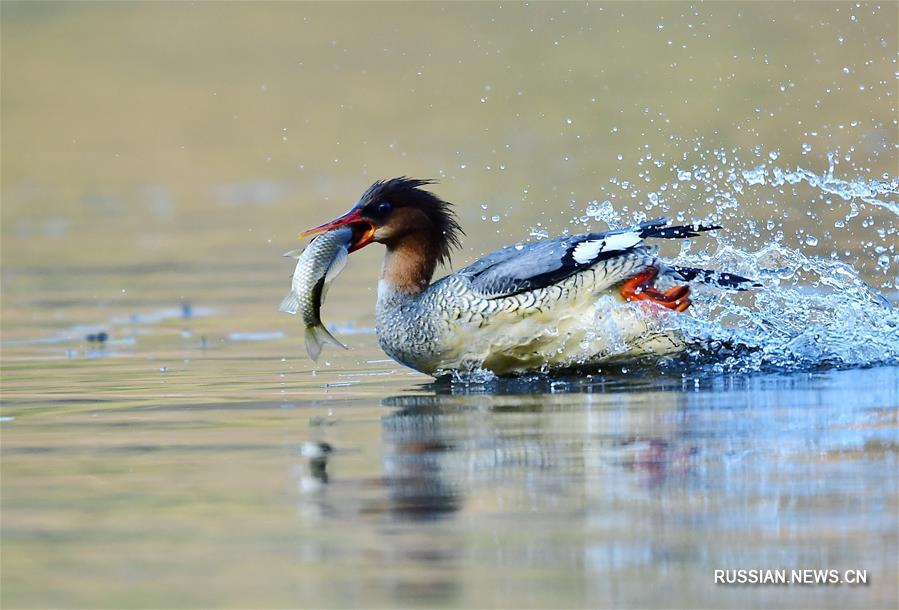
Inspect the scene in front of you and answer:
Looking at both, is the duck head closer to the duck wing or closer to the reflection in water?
the duck wing

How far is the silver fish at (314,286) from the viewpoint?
877 centimetres

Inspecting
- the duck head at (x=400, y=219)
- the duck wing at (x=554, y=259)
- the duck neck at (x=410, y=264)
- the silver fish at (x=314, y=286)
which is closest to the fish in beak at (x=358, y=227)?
the duck head at (x=400, y=219)

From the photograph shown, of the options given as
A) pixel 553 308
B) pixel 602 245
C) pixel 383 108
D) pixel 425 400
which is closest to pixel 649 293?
pixel 602 245

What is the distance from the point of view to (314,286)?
880 centimetres

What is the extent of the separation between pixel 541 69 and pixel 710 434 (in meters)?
24.2

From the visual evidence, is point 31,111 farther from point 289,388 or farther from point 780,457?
point 780,457

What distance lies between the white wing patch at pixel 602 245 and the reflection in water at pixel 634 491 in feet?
2.86

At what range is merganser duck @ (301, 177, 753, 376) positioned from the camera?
28.6 feet

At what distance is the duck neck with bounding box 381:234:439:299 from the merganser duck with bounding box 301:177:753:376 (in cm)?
29

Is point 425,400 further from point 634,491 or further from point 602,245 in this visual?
point 634,491

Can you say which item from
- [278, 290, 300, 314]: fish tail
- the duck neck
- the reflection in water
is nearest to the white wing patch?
the reflection in water

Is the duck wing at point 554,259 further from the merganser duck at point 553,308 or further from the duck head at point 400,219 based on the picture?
the duck head at point 400,219

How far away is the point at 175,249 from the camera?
1709cm

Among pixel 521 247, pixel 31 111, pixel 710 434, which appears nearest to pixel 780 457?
pixel 710 434
